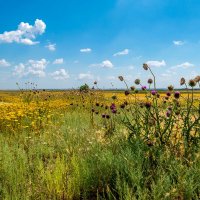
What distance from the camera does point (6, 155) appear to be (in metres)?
4.69

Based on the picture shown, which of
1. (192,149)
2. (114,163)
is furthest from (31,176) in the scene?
(192,149)

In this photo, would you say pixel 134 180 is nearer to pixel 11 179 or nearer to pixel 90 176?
pixel 90 176

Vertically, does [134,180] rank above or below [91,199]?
above

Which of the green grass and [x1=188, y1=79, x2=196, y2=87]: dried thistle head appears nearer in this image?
the green grass

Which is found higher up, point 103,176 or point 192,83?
point 192,83

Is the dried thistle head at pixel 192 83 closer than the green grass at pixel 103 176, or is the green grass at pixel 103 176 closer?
the green grass at pixel 103 176

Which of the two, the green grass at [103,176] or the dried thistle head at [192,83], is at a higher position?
the dried thistle head at [192,83]

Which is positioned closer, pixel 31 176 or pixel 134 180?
pixel 134 180

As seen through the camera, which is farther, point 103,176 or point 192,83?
point 192,83

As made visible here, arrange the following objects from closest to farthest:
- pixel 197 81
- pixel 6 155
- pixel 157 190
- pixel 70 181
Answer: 1. pixel 157 190
2. pixel 70 181
3. pixel 197 81
4. pixel 6 155

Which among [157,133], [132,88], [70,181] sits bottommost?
[70,181]

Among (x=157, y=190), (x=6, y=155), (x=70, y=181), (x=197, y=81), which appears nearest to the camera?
(x=157, y=190)

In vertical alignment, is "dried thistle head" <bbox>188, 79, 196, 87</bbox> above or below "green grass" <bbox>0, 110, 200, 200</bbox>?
above

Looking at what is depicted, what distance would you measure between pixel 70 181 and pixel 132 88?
1.75 m
